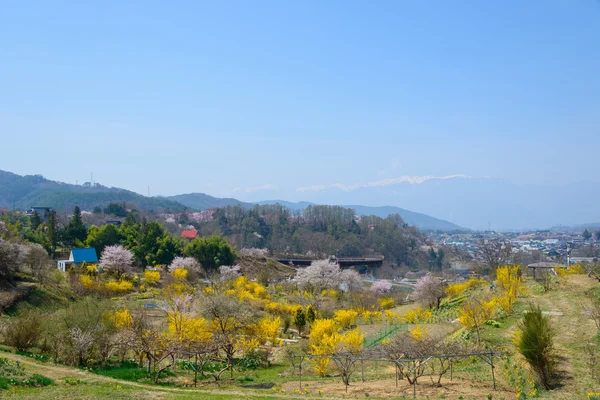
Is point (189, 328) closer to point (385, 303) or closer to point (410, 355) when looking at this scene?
point (410, 355)

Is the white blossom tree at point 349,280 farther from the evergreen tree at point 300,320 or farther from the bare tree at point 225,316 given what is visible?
the bare tree at point 225,316

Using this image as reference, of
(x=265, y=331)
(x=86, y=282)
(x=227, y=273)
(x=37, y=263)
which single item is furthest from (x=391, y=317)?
(x=37, y=263)

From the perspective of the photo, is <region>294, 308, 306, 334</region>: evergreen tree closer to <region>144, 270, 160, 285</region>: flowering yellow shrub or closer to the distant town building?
<region>144, 270, 160, 285</region>: flowering yellow shrub

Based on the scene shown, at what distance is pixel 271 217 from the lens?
394 feet

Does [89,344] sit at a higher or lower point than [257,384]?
higher

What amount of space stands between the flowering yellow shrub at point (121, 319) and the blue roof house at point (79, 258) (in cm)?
2877

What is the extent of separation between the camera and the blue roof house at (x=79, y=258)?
43.7m

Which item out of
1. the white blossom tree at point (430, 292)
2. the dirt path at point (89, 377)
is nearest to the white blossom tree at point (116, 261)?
the white blossom tree at point (430, 292)

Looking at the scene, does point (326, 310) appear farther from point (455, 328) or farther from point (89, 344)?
point (89, 344)

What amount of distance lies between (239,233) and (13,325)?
8925 centimetres

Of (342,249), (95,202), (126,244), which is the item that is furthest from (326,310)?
(95,202)

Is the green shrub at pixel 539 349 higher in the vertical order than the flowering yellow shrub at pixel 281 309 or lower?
higher

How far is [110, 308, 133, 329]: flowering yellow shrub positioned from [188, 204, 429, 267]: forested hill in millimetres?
71816

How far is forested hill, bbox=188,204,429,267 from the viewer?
97.9m
